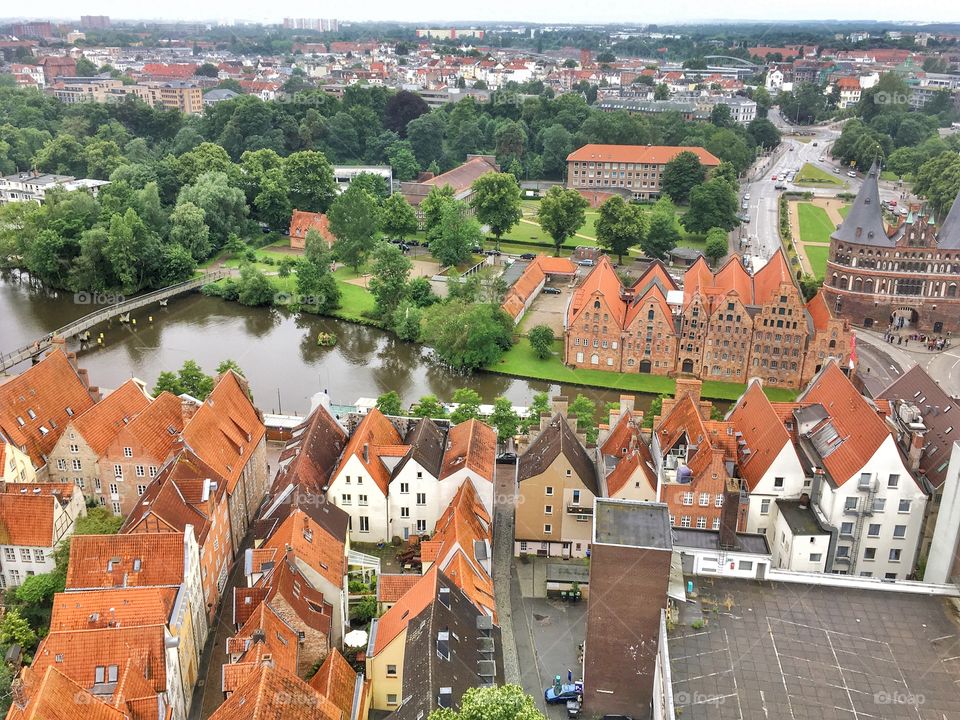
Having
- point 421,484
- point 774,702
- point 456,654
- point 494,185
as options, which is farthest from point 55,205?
point 774,702

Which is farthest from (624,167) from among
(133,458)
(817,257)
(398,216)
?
(133,458)

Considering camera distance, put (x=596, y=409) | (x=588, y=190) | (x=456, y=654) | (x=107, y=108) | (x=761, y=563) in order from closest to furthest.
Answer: (x=456, y=654) → (x=761, y=563) → (x=596, y=409) → (x=588, y=190) → (x=107, y=108)

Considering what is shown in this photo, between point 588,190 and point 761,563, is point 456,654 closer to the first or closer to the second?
point 761,563

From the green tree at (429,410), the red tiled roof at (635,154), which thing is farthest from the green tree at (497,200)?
the green tree at (429,410)

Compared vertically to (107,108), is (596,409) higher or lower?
lower

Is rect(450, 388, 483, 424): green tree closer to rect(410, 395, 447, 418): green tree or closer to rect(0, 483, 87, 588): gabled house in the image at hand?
rect(410, 395, 447, 418): green tree

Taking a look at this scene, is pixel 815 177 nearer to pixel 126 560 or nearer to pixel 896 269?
pixel 896 269

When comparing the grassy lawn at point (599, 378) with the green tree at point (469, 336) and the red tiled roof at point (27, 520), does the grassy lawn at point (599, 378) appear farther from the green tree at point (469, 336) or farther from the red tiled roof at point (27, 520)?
the red tiled roof at point (27, 520)
